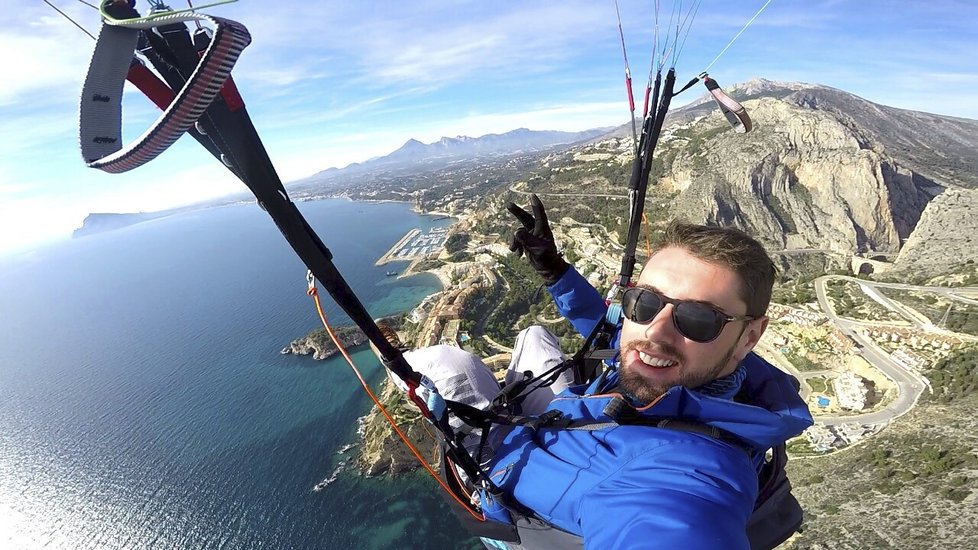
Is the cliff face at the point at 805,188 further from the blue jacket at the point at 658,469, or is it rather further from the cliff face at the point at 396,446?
the blue jacket at the point at 658,469

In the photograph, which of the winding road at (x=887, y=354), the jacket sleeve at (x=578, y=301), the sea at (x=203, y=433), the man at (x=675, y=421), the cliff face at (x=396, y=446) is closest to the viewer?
the man at (x=675, y=421)

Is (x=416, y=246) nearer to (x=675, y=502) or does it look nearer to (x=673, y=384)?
(x=673, y=384)

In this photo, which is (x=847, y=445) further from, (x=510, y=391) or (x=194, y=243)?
(x=194, y=243)

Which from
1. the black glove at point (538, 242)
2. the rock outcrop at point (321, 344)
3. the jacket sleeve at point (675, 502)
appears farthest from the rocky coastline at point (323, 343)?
the jacket sleeve at point (675, 502)

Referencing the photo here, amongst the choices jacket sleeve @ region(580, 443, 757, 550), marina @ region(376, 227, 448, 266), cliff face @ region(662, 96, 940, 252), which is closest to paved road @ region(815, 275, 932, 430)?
jacket sleeve @ region(580, 443, 757, 550)

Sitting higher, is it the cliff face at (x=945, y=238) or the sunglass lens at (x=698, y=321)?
the sunglass lens at (x=698, y=321)

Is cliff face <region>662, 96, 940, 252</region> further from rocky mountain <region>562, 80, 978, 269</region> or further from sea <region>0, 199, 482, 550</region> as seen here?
sea <region>0, 199, 482, 550</region>

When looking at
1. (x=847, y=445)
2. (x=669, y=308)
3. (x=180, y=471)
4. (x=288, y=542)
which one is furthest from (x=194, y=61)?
(x=180, y=471)
